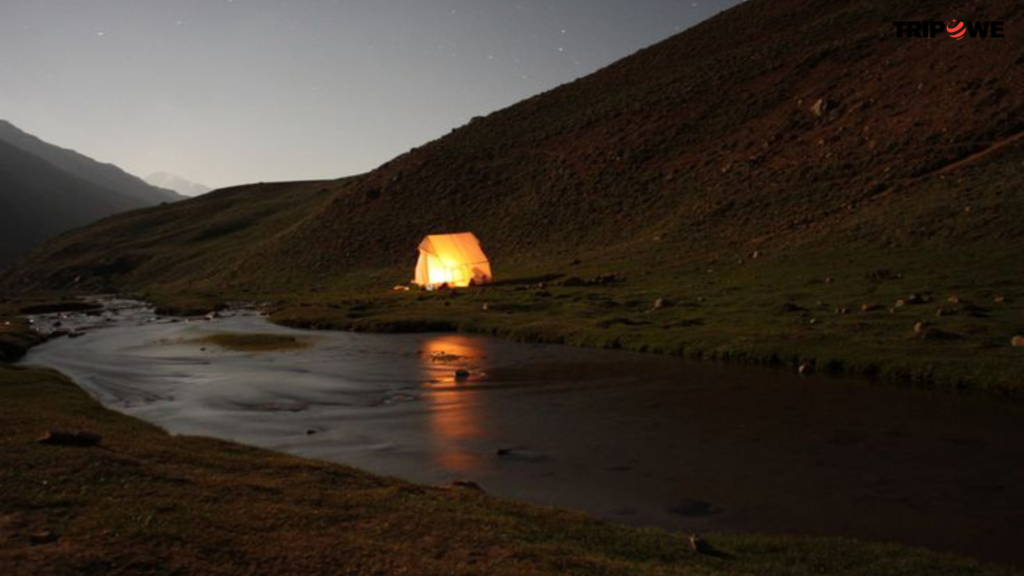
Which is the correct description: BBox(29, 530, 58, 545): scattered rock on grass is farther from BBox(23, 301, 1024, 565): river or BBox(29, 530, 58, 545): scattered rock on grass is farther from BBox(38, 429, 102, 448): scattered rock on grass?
BBox(23, 301, 1024, 565): river

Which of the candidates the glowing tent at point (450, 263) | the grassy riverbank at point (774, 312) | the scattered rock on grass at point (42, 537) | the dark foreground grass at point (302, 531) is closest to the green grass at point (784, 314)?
the grassy riverbank at point (774, 312)

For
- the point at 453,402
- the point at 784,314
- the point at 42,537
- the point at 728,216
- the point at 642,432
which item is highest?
the point at 728,216

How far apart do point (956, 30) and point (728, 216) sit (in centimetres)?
3726

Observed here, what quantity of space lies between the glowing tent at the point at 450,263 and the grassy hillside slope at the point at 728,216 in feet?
10.1

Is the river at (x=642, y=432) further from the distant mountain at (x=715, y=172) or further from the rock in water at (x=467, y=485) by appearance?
the distant mountain at (x=715, y=172)

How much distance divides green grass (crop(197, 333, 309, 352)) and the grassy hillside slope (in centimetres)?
620

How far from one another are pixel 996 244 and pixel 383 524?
4375 cm

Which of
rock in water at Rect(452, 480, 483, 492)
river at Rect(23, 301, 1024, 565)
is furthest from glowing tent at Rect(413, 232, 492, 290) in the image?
rock in water at Rect(452, 480, 483, 492)

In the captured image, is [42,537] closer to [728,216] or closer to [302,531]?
[302,531]

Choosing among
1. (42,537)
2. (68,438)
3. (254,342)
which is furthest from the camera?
(254,342)

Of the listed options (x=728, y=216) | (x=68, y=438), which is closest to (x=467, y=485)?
(x=68, y=438)

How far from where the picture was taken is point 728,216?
6794 centimetres

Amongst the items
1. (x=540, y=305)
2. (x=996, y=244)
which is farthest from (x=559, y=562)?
(x=996, y=244)

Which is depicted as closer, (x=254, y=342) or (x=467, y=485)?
(x=467, y=485)
